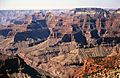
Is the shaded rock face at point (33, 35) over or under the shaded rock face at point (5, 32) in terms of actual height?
under

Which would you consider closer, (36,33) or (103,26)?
(103,26)

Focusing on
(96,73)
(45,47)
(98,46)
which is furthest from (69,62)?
(96,73)

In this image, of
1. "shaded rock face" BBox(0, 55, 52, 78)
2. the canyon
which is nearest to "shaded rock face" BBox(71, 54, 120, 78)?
the canyon

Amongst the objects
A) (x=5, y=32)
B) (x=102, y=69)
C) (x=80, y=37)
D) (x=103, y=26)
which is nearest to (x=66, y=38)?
(x=80, y=37)

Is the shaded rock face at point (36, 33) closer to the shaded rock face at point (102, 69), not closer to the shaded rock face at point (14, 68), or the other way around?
the shaded rock face at point (14, 68)

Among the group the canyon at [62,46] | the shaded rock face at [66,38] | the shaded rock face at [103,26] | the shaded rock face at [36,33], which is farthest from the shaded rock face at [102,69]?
the shaded rock face at [36,33]

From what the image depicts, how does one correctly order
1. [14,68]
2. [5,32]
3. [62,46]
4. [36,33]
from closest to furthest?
[14,68], [62,46], [36,33], [5,32]

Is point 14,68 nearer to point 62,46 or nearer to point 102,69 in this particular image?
point 102,69

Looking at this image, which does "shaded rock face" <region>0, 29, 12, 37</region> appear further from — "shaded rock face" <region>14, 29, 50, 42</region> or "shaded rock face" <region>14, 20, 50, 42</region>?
"shaded rock face" <region>14, 29, 50, 42</region>

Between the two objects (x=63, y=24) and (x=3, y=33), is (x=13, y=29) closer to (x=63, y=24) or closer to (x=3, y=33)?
(x=3, y=33)
